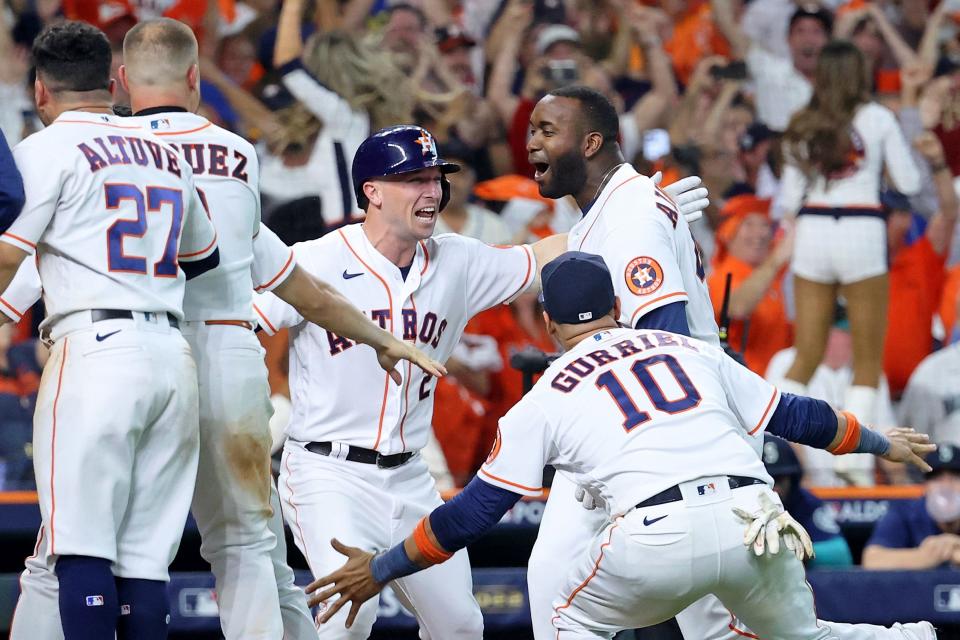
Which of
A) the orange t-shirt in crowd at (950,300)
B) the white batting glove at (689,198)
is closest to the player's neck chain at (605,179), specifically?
the white batting glove at (689,198)

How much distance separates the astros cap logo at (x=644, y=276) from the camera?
167 inches

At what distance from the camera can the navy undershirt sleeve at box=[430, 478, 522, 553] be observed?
376 centimetres

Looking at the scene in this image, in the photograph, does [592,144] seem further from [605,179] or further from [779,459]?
[779,459]

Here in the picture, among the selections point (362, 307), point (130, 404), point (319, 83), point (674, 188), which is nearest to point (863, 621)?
point (674, 188)

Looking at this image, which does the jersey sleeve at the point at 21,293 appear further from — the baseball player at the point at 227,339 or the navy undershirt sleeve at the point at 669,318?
the navy undershirt sleeve at the point at 669,318

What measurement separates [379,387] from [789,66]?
556 centimetres

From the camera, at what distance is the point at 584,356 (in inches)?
150

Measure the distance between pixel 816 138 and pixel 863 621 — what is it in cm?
306

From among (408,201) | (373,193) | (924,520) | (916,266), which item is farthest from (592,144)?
(916,266)

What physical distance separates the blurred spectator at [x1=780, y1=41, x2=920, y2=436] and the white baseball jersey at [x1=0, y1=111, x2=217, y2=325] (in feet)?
14.3

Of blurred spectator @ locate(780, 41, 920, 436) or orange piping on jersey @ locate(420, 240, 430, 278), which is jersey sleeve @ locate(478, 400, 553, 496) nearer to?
orange piping on jersey @ locate(420, 240, 430, 278)

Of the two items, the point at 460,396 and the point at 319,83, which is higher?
the point at 319,83

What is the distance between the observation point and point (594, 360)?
3779 mm

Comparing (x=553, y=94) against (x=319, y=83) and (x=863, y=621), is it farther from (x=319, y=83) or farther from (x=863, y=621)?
(x=319, y=83)
